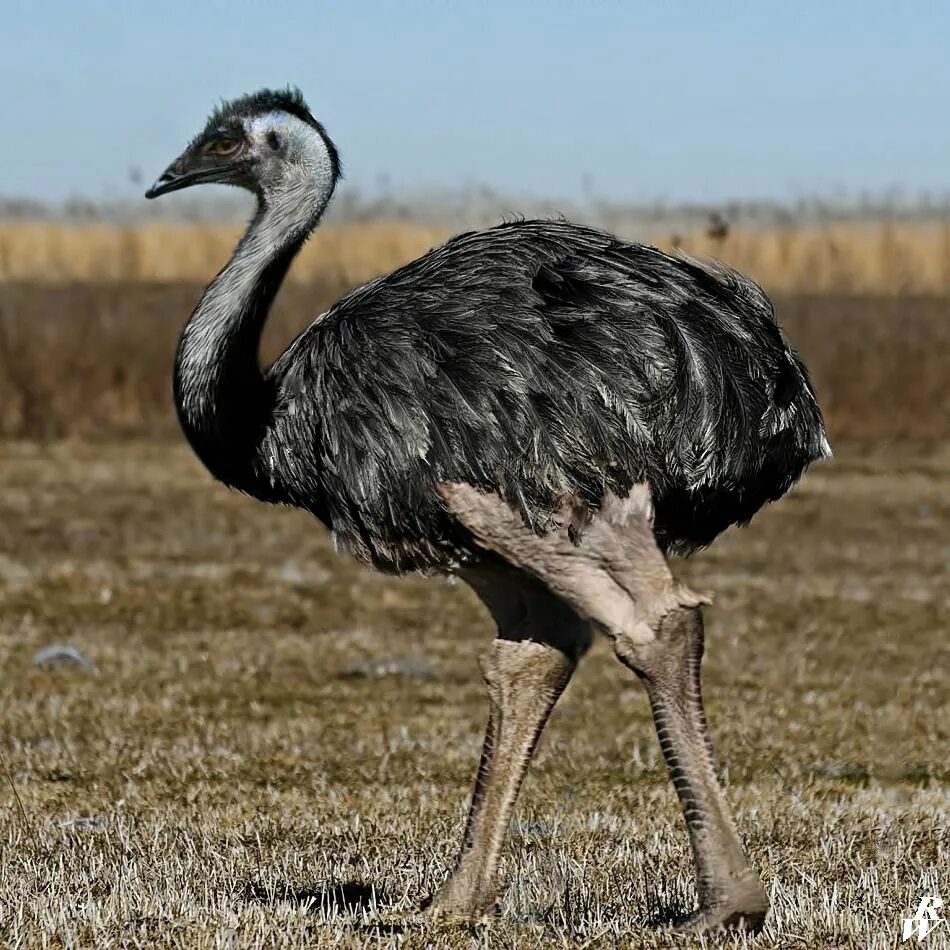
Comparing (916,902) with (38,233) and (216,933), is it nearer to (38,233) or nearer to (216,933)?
(216,933)

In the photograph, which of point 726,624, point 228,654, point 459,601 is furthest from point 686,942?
point 459,601

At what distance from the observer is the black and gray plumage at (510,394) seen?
476 cm

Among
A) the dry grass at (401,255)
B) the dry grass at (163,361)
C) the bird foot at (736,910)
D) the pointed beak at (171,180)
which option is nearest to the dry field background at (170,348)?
the dry grass at (163,361)

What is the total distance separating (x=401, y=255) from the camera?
26750mm

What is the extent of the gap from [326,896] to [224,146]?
198cm

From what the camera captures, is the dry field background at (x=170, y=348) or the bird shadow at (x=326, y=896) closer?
the bird shadow at (x=326, y=896)

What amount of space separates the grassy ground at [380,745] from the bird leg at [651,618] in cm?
15

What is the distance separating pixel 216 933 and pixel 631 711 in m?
4.89

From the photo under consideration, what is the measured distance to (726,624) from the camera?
12.0 meters

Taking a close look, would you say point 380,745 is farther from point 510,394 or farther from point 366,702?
point 510,394

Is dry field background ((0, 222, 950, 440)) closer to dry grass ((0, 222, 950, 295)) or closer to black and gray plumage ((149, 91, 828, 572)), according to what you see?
dry grass ((0, 222, 950, 295))

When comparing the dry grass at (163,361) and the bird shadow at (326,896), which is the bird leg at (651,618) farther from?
the dry grass at (163,361)

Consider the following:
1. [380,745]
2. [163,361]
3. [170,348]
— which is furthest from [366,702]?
[163,361]

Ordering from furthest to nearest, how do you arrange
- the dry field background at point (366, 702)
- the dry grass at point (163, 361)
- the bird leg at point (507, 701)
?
the dry grass at point (163, 361)
the dry field background at point (366, 702)
the bird leg at point (507, 701)
